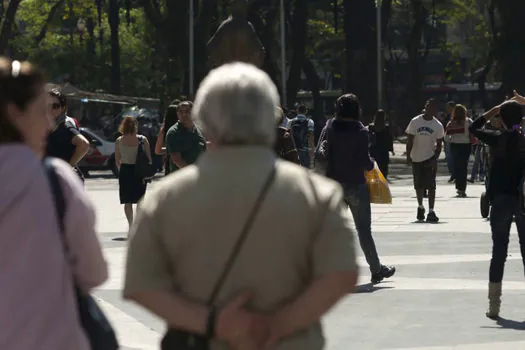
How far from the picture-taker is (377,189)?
1817 centimetres

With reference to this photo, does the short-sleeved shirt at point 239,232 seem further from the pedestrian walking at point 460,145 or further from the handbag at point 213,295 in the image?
the pedestrian walking at point 460,145

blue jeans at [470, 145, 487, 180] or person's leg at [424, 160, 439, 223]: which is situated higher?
person's leg at [424, 160, 439, 223]

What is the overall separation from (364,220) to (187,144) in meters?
2.10

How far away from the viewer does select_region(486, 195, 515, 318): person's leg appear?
35.1ft

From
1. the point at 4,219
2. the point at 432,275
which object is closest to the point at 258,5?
the point at 432,275

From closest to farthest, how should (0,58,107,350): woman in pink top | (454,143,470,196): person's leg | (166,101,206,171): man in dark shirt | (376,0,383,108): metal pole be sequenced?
(0,58,107,350): woman in pink top
(166,101,206,171): man in dark shirt
(454,143,470,196): person's leg
(376,0,383,108): metal pole

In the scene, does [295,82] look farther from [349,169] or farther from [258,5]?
[349,169]

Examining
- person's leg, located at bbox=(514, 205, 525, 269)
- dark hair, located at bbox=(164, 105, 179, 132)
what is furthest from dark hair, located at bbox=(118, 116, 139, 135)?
person's leg, located at bbox=(514, 205, 525, 269)

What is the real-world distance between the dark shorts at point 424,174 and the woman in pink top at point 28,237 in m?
16.1

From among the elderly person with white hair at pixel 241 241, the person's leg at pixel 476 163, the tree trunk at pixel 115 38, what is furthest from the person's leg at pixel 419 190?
the tree trunk at pixel 115 38

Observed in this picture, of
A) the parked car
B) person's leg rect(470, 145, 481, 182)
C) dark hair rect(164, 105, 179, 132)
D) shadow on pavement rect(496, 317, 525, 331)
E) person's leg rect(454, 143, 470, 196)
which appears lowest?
the parked car

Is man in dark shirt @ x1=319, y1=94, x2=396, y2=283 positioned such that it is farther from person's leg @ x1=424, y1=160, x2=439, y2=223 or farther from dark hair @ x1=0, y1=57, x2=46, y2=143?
dark hair @ x1=0, y1=57, x2=46, y2=143

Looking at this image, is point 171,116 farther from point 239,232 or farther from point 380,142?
point 239,232

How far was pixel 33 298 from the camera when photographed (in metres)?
4.20
